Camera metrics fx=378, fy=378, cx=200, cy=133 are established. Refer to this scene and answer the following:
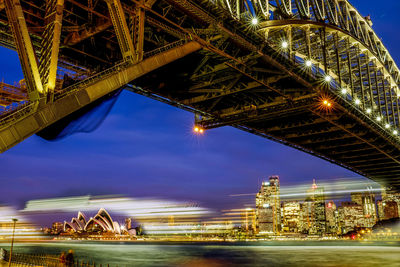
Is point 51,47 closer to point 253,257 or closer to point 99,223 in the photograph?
point 253,257

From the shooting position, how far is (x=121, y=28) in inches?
487

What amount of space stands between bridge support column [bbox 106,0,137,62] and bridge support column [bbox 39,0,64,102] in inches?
82.4

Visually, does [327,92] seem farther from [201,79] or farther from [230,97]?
[201,79]

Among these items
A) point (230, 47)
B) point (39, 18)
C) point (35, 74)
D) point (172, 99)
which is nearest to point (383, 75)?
point (172, 99)

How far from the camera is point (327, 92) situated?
27531 mm

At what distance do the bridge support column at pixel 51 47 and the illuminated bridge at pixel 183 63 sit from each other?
0.03m

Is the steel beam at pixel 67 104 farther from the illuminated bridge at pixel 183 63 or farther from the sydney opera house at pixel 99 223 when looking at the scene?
the sydney opera house at pixel 99 223

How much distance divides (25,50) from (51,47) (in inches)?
30.7

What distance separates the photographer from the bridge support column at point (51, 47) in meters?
9.55

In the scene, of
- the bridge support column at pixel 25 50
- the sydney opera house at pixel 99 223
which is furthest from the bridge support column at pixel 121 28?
the sydney opera house at pixel 99 223

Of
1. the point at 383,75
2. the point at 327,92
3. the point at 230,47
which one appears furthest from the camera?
the point at 383,75

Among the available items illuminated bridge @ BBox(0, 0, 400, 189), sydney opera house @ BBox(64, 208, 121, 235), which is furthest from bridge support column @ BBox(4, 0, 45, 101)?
sydney opera house @ BBox(64, 208, 121, 235)

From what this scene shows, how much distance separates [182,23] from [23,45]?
928cm

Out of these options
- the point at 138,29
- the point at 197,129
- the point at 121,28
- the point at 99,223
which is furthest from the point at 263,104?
the point at 99,223
